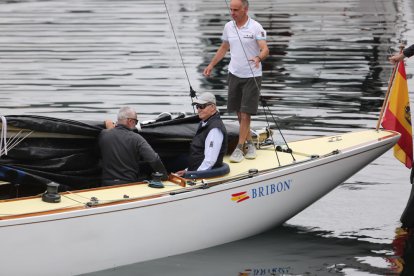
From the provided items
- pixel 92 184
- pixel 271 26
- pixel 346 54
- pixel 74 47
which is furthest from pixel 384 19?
pixel 92 184

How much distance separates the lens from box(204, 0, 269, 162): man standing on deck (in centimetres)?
1170

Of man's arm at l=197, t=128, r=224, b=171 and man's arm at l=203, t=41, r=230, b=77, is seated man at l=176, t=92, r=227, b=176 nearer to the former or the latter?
man's arm at l=197, t=128, r=224, b=171

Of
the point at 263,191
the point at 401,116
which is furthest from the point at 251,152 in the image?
the point at 401,116

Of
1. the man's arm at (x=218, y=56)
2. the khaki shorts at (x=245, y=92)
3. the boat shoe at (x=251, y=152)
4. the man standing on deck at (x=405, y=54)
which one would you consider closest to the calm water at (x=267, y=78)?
the boat shoe at (x=251, y=152)

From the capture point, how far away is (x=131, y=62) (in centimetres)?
2364

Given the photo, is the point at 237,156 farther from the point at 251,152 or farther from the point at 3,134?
the point at 3,134

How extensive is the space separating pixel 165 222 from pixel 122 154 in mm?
852

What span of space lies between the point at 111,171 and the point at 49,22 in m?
20.9

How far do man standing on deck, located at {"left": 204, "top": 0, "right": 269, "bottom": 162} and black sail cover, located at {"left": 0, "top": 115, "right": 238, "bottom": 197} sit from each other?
1.01m

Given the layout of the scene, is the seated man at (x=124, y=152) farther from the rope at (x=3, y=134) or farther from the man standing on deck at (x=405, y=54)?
the man standing on deck at (x=405, y=54)

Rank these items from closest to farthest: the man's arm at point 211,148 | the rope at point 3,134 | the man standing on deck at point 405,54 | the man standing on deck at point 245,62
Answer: the rope at point 3,134 < the man's arm at point 211,148 < the man standing on deck at point 245,62 < the man standing on deck at point 405,54

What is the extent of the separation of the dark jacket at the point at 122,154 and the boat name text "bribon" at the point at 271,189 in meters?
1.00

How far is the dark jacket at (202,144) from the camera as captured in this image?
36.5ft

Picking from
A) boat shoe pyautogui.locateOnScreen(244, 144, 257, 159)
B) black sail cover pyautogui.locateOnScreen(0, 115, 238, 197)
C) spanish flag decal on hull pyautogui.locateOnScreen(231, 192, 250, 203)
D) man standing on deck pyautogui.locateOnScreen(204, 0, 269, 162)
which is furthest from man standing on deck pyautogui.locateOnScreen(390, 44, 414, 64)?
black sail cover pyautogui.locateOnScreen(0, 115, 238, 197)
